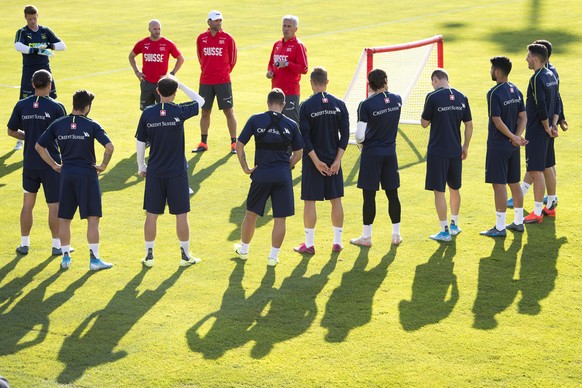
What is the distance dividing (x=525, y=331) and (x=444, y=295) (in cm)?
118

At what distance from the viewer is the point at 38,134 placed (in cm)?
1091

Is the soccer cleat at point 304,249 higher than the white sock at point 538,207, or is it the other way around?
the white sock at point 538,207

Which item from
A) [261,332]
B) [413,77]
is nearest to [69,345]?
[261,332]

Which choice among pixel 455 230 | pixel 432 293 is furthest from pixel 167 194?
pixel 455 230

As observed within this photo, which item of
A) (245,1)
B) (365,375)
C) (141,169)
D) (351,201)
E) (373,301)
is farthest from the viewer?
(245,1)

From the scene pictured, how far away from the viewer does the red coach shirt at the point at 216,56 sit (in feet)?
51.9

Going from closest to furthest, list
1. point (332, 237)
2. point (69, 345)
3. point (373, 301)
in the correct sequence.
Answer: point (69, 345) → point (373, 301) → point (332, 237)

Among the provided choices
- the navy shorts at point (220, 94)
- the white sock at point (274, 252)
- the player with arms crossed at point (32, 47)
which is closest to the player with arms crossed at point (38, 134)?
the white sock at point (274, 252)

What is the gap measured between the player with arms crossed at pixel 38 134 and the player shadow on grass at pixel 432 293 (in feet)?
14.2

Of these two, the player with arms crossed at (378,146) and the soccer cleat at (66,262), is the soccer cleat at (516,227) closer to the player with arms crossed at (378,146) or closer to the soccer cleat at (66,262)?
the player with arms crossed at (378,146)

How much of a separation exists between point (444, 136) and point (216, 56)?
5.80m

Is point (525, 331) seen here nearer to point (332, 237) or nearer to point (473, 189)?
point (332, 237)

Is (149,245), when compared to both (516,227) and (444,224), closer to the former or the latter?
(444,224)

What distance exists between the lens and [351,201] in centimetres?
1320
